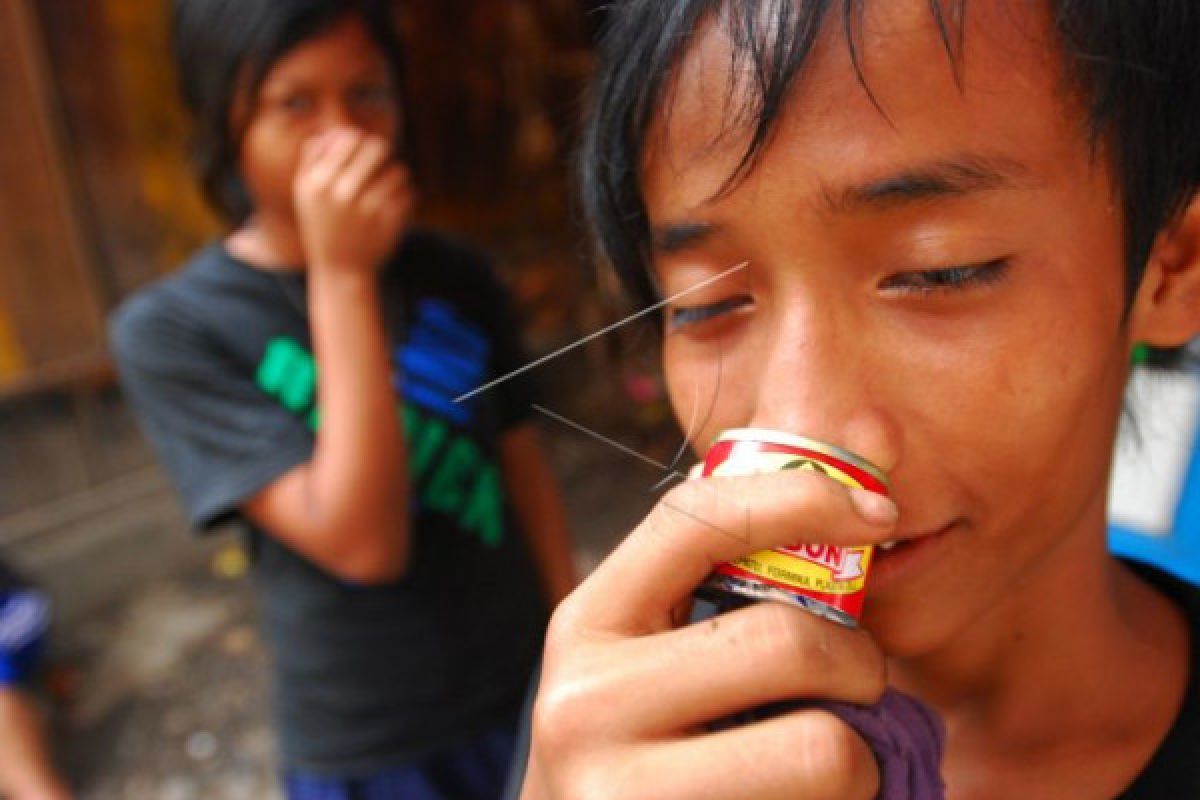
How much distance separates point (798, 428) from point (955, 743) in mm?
532

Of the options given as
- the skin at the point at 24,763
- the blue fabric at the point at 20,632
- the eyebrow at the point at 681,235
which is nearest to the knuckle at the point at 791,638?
the eyebrow at the point at 681,235

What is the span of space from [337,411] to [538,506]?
2.03 ft

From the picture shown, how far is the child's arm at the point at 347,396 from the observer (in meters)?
1.44

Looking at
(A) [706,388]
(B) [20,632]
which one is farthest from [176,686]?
(A) [706,388]

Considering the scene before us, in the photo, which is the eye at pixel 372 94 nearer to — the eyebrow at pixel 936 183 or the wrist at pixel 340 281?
the wrist at pixel 340 281

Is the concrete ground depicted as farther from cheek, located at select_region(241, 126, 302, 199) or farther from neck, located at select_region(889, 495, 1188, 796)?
neck, located at select_region(889, 495, 1188, 796)

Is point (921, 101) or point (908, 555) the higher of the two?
point (921, 101)

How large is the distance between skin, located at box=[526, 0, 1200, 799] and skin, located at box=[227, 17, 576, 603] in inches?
27.8

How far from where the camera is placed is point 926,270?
73cm

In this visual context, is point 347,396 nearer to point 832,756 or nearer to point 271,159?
point 271,159

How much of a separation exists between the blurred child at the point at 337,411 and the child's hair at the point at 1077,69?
757 mm

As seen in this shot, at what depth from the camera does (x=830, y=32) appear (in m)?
0.73

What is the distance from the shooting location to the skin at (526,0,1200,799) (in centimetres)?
61

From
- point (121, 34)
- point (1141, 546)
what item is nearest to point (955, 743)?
point (1141, 546)
